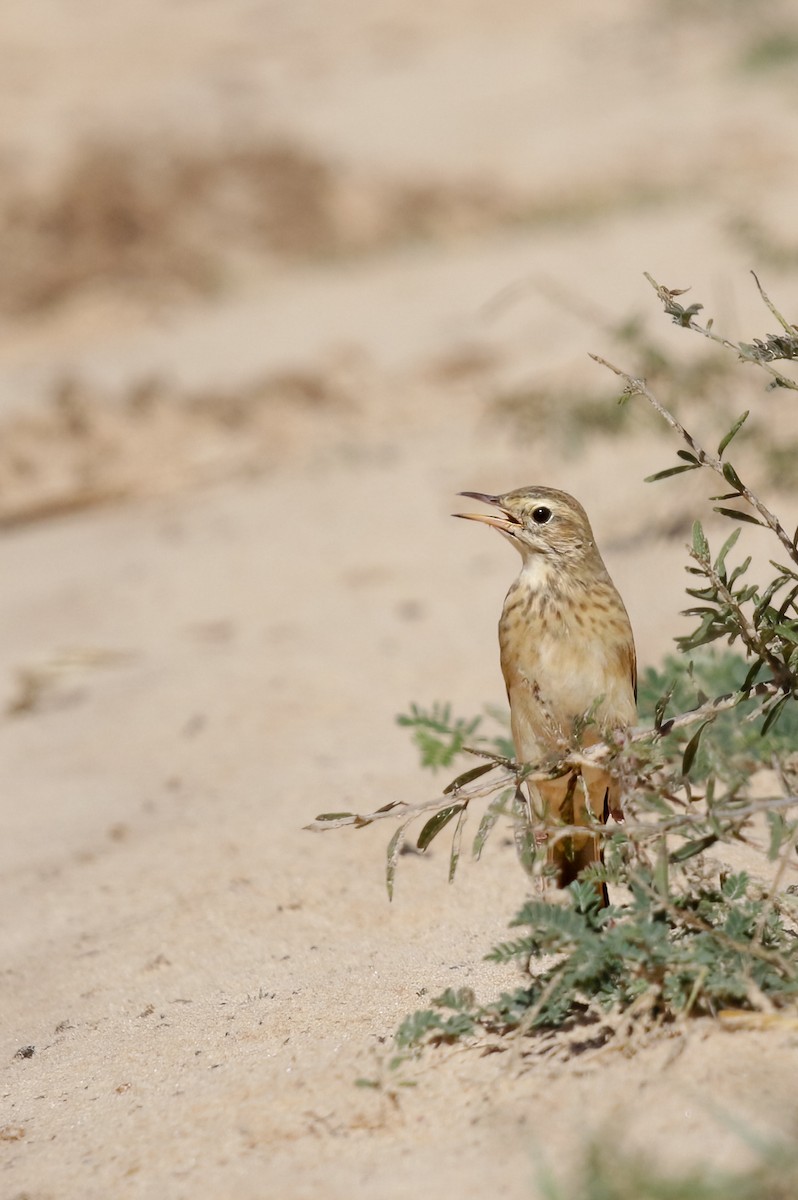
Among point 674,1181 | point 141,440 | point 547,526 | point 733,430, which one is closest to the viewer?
point 674,1181

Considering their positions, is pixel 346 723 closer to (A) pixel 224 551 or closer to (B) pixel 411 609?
(B) pixel 411 609

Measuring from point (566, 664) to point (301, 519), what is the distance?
4.92 meters

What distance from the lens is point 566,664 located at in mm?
3777

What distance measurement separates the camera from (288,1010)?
3.47m

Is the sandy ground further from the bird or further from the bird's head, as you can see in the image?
the bird's head

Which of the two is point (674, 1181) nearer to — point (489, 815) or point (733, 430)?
point (489, 815)

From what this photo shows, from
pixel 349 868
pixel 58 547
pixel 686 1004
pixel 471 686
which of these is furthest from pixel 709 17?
pixel 686 1004

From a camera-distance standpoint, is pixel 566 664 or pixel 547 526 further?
pixel 547 526

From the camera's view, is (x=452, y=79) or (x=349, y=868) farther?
(x=452, y=79)

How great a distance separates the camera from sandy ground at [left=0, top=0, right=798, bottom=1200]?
2.93 meters

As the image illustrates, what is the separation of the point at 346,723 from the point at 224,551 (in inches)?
104

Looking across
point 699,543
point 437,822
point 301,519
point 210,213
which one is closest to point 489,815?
point 437,822

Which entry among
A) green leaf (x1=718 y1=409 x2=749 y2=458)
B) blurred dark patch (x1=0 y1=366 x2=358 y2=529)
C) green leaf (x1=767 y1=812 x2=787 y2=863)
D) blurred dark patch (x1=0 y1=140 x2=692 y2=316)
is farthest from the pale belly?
blurred dark patch (x1=0 y1=140 x2=692 y2=316)

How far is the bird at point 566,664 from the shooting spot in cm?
367
